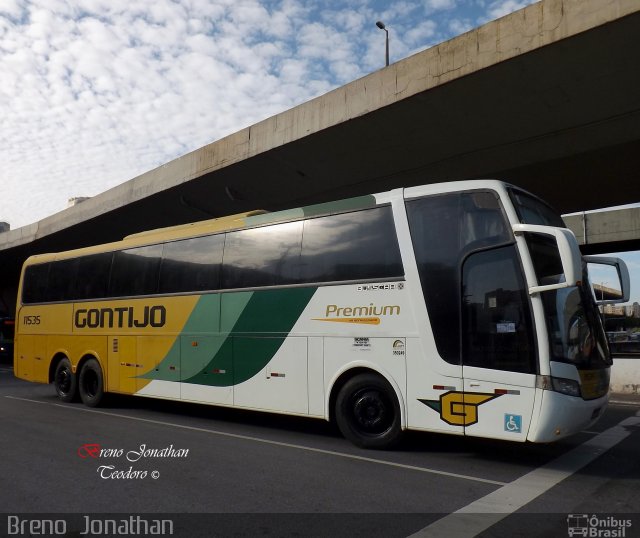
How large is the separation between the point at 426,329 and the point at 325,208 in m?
2.35

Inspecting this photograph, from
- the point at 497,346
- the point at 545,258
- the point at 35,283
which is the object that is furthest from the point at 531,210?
the point at 35,283

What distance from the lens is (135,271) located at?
412 inches

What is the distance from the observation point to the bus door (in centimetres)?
588

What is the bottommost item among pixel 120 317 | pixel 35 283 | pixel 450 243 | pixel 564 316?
pixel 564 316

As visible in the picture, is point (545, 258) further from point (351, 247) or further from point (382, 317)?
point (351, 247)

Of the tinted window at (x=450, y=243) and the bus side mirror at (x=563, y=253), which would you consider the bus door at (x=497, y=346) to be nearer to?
the tinted window at (x=450, y=243)

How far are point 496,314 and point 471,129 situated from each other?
6.09 meters

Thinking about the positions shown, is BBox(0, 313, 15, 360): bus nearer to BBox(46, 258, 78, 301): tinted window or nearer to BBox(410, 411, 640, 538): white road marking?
BBox(46, 258, 78, 301): tinted window

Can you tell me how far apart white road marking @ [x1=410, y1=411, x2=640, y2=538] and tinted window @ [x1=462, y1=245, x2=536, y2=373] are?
1141 mm

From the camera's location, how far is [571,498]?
5.20m

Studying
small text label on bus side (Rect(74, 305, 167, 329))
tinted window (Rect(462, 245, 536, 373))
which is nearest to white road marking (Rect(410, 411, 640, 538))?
tinted window (Rect(462, 245, 536, 373))

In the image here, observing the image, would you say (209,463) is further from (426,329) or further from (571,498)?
(571,498)

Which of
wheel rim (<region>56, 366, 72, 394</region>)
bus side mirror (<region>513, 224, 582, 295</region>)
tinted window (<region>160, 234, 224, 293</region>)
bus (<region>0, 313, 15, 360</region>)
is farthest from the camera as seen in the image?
bus (<region>0, 313, 15, 360</region>)

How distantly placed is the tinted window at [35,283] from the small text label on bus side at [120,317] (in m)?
1.77
